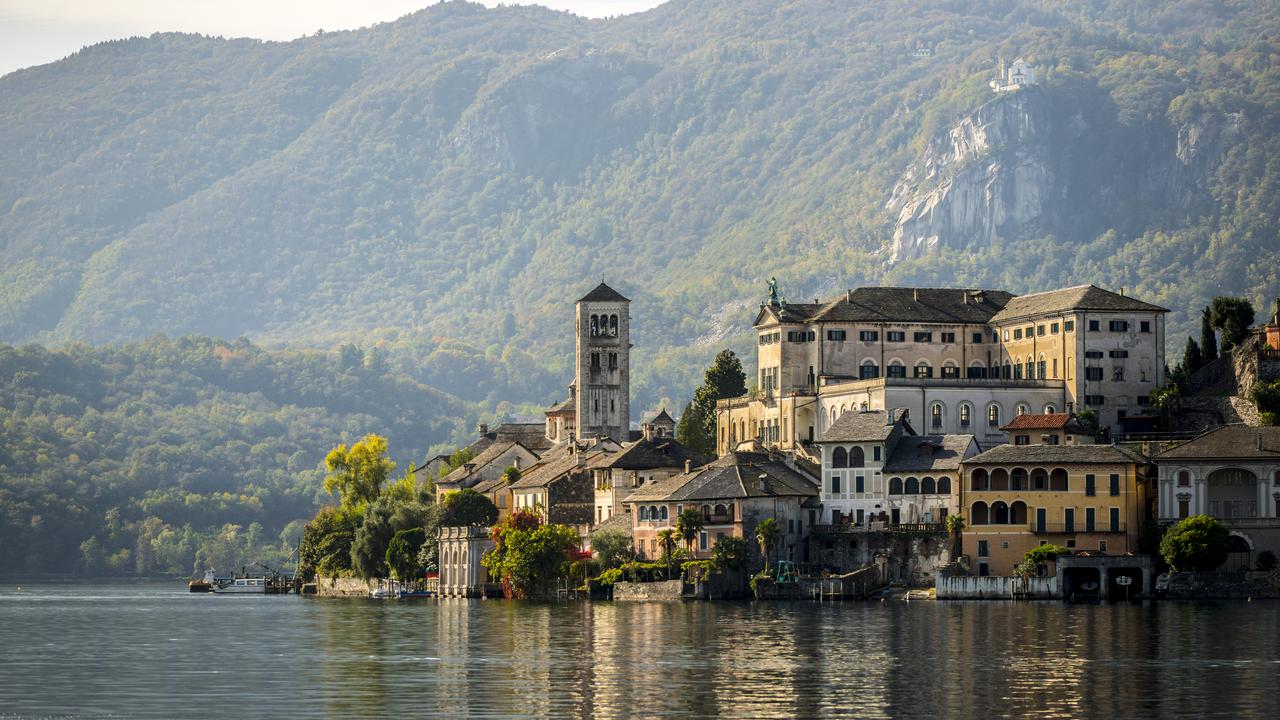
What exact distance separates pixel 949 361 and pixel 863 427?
26286mm

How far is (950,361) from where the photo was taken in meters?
181

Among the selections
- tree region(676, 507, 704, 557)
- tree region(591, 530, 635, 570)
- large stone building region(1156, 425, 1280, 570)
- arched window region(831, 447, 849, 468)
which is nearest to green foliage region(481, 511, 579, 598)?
tree region(591, 530, 635, 570)

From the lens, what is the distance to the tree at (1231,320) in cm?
17312

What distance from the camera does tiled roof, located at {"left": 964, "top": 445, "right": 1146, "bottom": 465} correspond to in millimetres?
146750

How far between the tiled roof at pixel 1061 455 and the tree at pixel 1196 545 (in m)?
7.27

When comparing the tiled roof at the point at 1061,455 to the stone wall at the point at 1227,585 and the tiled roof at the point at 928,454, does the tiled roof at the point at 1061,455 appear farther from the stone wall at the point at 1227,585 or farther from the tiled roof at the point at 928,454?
the stone wall at the point at 1227,585

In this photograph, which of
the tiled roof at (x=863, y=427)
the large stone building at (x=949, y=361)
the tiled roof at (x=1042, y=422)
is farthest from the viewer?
the large stone building at (x=949, y=361)

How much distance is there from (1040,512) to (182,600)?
81029mm

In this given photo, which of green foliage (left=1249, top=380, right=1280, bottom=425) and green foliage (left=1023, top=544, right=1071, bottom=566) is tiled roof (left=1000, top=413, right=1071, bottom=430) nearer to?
green foliage (left=1249, top=380, right=1280, bottom=425)

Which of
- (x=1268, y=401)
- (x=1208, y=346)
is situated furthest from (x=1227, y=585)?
(x=1208, y=346)

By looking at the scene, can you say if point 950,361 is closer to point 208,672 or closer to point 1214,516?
Answer: point 1214,516

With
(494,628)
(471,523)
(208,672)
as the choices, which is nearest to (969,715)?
(208,672)

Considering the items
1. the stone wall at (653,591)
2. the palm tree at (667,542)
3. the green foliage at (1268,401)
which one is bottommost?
the stone wall at (653,591)

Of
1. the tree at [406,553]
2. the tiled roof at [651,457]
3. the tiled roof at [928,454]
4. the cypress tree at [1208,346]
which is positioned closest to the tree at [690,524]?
the tiled roof at [928,454]
